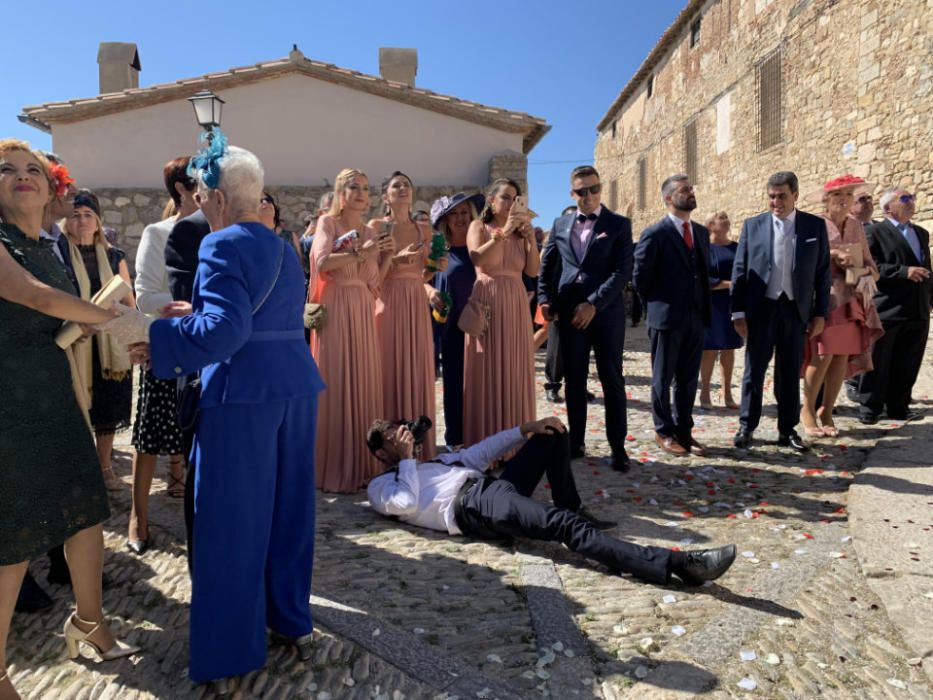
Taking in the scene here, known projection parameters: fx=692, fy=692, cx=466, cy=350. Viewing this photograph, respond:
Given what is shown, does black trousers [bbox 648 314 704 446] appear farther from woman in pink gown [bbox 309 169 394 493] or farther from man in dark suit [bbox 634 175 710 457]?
woman in pink gown [bbox 309 169 394 493]

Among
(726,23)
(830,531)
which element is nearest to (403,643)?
(830,531)

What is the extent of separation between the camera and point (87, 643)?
2701 mm

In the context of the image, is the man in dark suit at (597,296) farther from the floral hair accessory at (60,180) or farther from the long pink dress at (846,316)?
Result: the floral hair accessory at (60,180)

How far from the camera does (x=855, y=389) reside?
24.1 feet

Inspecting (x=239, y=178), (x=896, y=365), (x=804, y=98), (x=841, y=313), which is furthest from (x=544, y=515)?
(x=804, y=98)

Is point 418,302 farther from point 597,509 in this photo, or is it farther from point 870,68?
point 870,68

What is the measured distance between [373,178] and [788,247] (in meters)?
11.6

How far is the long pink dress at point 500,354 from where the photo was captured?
5199mm

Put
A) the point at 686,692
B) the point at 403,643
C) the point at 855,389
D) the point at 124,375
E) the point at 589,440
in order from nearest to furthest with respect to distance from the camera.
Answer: the point at 686,692, the point at 403,643, the point at 124,375, the point at 589,440, the point at 855,389

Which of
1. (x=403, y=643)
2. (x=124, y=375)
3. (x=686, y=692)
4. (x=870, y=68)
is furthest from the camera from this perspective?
(x=870, y=68)

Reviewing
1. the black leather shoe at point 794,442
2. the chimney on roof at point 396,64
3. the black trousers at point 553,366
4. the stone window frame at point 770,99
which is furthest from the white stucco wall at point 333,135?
the black leather shoe at point 794,442

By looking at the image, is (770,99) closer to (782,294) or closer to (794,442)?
(782,294)

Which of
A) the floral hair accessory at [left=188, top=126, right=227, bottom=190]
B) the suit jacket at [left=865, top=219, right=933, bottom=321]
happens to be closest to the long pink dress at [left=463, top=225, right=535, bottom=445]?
the floral hair accessory at [left=188, top=126, right=227, bottom=190]

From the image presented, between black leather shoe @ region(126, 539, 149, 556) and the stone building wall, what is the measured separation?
1158cm
